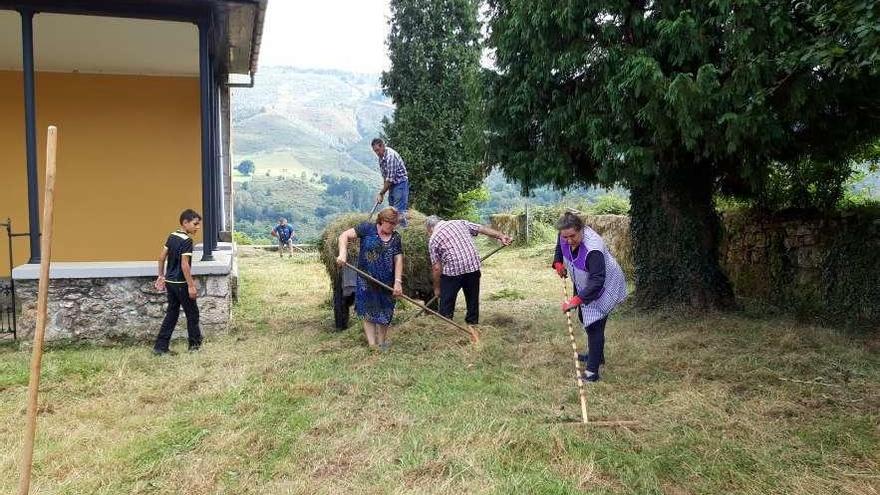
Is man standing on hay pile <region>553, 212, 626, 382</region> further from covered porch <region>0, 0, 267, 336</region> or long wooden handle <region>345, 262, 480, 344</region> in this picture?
covered porch <region>0, 0, 267, 336</region>

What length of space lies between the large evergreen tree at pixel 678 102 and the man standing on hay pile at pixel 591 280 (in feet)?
5.07

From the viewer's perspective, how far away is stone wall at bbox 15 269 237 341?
6.59m

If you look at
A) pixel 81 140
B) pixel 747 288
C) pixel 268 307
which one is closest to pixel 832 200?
pixel 747 288

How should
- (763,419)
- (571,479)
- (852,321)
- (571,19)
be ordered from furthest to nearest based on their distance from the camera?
1. (852,321)
2. (571,19)
3. (763,419)
4. (571,479)

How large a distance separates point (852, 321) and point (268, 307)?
286 inches

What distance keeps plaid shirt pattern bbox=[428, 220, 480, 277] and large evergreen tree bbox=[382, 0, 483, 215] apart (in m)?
11.3

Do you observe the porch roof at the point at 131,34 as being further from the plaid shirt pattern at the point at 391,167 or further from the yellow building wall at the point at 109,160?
the plaid shirt pattern at the point at 391,167

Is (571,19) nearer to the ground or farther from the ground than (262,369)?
farther from the ground

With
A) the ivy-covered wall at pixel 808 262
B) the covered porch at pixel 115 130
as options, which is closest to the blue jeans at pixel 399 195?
the covered porch at pixel 115 130

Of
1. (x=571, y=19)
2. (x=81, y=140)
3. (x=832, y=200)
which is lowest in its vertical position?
(x=832, y=200)

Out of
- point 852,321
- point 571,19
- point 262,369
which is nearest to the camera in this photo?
point 262,369

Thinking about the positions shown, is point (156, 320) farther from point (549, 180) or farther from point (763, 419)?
point (763, 419)

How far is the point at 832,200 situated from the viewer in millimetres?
8117

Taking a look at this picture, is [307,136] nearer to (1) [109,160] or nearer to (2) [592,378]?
(1) [109,160]
